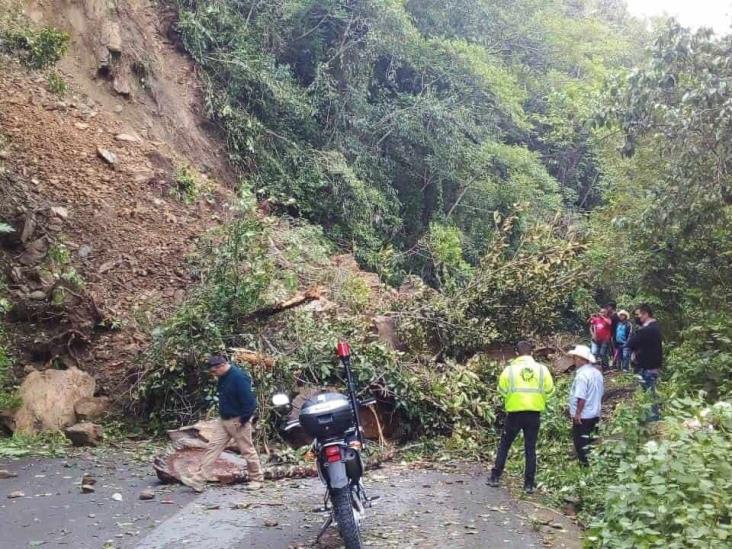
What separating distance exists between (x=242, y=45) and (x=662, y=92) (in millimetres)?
12153

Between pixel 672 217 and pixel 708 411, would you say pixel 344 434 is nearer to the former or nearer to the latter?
pixel 708 411

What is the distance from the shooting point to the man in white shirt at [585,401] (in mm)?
7582

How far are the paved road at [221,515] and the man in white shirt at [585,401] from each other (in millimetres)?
1127

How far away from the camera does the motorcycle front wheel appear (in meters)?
5.03

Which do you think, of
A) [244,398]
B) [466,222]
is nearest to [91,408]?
[244,398]

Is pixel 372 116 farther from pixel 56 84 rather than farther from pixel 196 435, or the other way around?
pixel 196 435

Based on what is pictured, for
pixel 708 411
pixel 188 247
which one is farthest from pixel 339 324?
pixel 708 411

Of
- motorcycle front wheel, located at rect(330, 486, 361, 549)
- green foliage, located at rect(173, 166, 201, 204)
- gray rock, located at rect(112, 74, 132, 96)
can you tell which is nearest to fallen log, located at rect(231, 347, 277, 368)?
motorcycle front wheel, located at rect(330, 486, 361, 549)

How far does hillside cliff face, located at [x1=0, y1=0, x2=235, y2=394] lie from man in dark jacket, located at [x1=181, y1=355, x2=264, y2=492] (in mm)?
3578

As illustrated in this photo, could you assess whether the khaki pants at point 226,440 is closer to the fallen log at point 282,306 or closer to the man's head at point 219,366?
the man's head at point 219,366

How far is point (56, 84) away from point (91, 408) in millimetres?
6805

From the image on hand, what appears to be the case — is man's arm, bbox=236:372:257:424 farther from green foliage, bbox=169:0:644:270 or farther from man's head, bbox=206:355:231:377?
green foliage, bbox=169:0:644:270

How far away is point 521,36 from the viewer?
1169 inches

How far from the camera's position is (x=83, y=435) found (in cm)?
867
